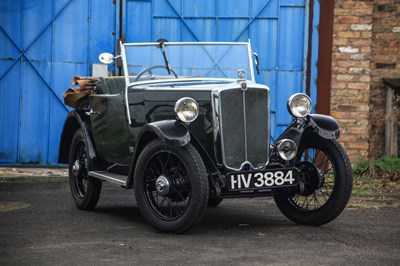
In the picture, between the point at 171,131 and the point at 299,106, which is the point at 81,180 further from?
the point at 299,106

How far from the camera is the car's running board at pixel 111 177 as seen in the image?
6.62 meters

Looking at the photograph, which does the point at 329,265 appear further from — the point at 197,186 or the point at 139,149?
the point at 139,149

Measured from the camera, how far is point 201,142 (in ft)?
20.5

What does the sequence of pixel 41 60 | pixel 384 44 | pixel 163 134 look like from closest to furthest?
pixel 163 134 < pixel 41 60 < pixel 384 44

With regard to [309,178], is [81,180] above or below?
below

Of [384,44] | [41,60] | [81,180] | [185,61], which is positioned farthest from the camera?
[384,44]

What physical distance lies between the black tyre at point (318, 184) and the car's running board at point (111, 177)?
122cm

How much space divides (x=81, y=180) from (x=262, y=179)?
2.28 meters

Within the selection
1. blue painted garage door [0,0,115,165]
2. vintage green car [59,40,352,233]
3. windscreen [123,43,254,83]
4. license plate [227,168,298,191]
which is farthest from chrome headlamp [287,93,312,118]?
blue painted garage door [0,0,115,165]

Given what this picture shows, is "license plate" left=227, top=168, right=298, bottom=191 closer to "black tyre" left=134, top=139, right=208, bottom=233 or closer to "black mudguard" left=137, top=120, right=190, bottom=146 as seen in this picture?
"black tyre" left=134, top=139, right=208, bottom=233

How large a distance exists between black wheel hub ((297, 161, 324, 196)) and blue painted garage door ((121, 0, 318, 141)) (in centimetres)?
406

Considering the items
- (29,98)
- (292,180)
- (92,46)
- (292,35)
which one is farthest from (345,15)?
(292,180)

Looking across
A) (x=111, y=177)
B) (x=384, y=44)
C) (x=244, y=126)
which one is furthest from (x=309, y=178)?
(x=384, y=44)

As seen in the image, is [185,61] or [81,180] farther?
[81,180]
